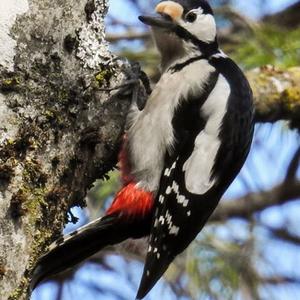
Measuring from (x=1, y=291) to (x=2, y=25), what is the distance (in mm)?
651

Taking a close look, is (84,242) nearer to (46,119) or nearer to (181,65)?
(46,119)

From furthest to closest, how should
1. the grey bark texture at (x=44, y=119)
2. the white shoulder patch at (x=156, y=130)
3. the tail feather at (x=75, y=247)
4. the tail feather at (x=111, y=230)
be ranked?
the white shoulder patch at (x=156, y=130)
the tail feather at (x=111, y=230)
the tail feather at (x=75, y=247)
the grey bark texture at (x=44, y=119)

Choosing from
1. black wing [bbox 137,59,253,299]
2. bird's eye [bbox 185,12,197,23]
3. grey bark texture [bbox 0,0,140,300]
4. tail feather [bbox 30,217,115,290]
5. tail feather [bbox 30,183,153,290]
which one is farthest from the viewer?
bird's eye [bbox 185,12,197,23]

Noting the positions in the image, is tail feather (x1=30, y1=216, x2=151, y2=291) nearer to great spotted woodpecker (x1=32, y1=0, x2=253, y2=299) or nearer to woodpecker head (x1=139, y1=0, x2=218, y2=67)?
great spotted woodpecker (x1=32, y1=0, x2=253, y2=299)

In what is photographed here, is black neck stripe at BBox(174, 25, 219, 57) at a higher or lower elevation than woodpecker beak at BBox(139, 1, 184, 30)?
lower

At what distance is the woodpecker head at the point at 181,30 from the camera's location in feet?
9.00

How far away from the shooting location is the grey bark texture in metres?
1.88

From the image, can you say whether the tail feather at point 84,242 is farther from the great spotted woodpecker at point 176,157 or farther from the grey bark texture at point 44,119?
the grey bark texture at point 44,119

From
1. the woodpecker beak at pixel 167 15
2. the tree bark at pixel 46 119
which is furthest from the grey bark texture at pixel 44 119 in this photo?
the woodpecker beak at pixel 167 15

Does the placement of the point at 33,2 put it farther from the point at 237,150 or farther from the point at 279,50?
the point at 279,50

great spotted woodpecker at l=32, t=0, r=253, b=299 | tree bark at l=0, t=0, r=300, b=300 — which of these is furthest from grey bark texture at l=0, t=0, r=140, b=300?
great spotted woodpecker at l=32, t=0, r=253, b=299

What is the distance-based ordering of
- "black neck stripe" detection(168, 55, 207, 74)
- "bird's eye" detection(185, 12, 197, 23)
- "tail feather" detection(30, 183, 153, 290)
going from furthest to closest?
"bird's eye" detection(185, 12, 197, 23)
"black neck stripe" detection(168, 55, 207, 74)
"tail feather" detection(30, 183, 153, 290)

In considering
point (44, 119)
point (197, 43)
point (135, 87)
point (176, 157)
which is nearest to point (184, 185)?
point (176, 157)

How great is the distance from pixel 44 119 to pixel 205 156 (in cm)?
70
